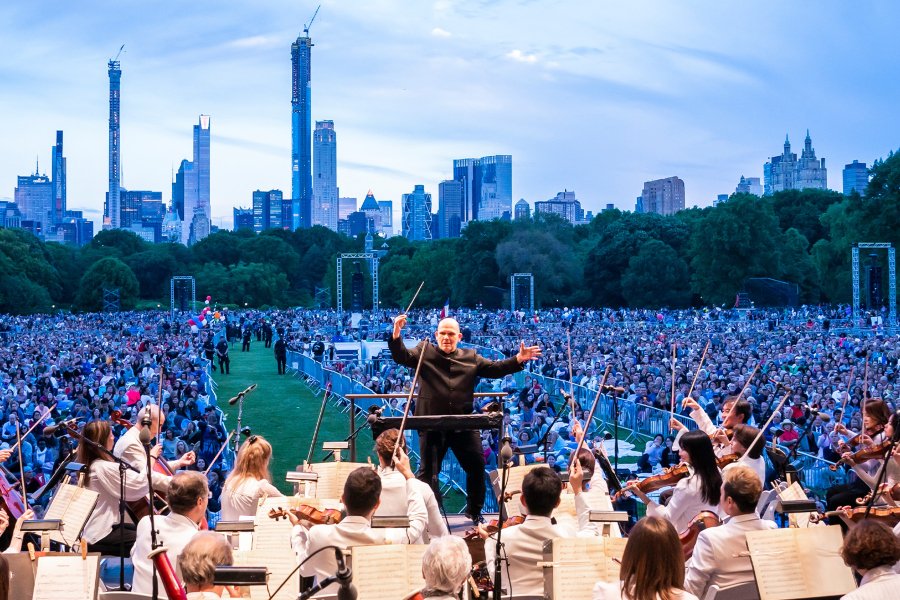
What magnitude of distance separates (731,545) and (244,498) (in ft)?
11.6

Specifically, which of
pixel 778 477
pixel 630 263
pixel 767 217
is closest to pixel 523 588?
pixel 778 477

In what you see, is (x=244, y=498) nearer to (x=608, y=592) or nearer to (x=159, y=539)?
(x=159, y=539)

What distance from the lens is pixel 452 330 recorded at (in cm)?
916

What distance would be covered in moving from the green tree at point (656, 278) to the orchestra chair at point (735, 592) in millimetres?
80897

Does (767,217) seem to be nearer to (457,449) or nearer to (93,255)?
(457,449)

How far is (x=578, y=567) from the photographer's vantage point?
5559 mm

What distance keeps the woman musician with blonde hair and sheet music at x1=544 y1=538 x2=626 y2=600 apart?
2.61 meters

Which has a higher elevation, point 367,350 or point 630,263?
point 630,263

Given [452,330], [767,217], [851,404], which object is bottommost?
[851,404]

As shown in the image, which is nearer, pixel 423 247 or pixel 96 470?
pixel 96 470

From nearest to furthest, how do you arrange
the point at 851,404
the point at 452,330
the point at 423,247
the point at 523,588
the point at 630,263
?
the point at 523,588 < the point at 452,330 < the point at 851,404 < the point at 630,263 < the point at 423,247

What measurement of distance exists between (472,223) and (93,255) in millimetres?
58880

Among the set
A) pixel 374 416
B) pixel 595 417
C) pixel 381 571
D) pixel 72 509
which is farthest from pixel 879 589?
pixel 595 417

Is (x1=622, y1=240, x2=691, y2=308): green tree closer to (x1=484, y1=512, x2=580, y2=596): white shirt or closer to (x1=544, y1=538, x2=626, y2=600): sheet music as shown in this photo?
(x1=484, y1=512, x2=580, y2=596): white shirt
